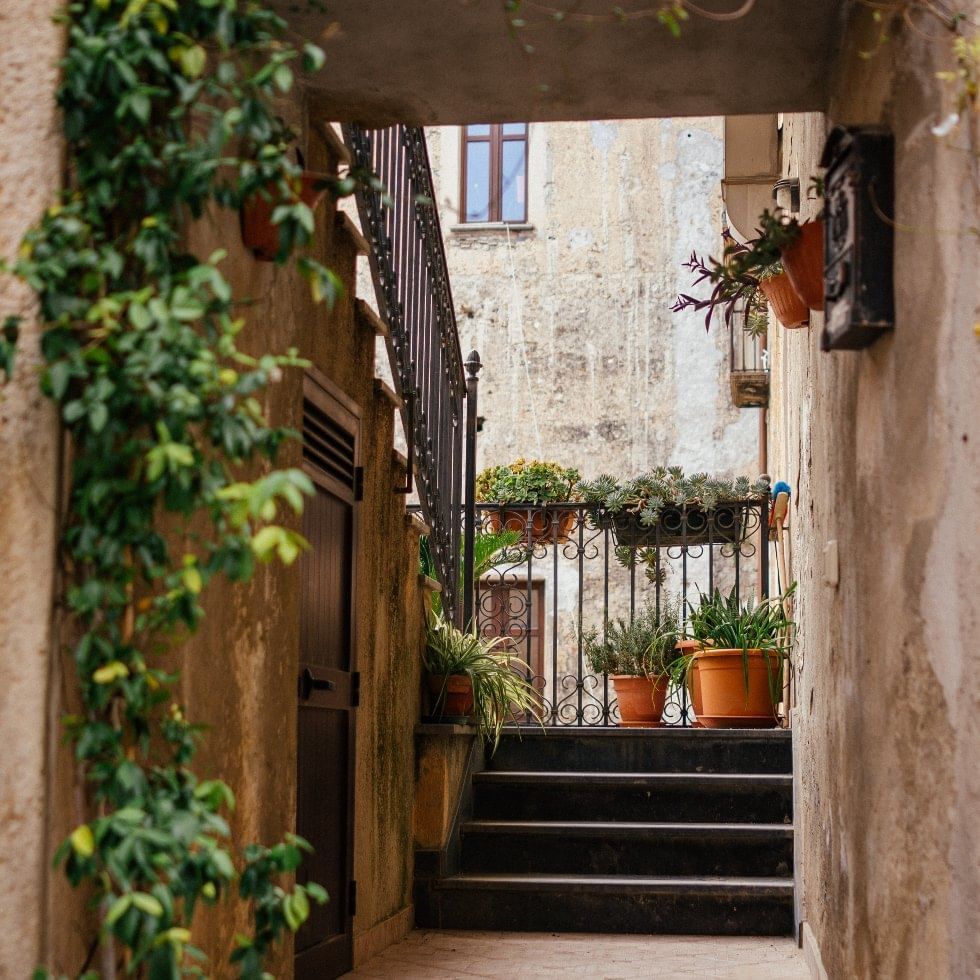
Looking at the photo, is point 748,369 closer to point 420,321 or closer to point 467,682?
point 467,682

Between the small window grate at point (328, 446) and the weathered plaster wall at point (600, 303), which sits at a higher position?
the weathered plaster wall at point (600, 303)

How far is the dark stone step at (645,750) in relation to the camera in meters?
6.93

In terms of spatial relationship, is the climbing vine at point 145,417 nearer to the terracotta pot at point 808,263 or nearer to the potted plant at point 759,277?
the potted plant at point 759,277

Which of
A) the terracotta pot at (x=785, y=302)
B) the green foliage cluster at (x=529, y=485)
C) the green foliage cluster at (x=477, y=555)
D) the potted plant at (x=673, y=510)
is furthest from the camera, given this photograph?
the green foliage cluster at (x=529, y=485)

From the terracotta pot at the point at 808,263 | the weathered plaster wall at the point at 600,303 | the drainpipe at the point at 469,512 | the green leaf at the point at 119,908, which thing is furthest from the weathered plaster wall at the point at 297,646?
the weathered plaster wall at the point at 600,303

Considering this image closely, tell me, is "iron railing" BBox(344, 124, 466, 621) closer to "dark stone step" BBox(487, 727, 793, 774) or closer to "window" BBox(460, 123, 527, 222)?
"dark stone step" BBox(487, 727, 793, 774)

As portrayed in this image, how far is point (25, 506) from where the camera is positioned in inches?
102

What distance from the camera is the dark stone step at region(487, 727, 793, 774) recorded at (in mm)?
6926

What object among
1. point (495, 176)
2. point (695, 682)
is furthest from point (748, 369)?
point (695, 682)

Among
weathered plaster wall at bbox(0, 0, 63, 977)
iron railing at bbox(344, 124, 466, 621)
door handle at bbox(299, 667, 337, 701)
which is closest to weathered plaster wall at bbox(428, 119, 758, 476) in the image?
iron railing at bbox(344, 124, 466, 621)

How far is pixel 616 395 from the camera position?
14805mm

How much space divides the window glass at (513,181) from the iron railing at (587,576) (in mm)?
3893

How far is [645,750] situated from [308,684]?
9.61 feet

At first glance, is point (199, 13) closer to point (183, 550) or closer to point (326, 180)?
point (326, 180)
